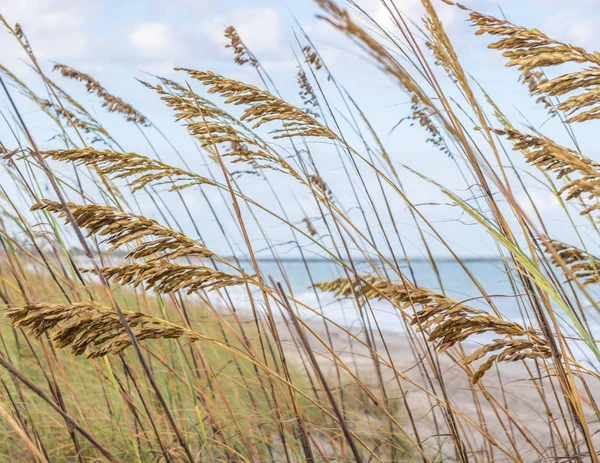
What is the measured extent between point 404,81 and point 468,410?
14.0 ft

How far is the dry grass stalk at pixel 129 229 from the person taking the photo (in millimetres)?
1258

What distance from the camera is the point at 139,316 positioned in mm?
1161

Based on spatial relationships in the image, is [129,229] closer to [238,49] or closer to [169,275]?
[169,275]

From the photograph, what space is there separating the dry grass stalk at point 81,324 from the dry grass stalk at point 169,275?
8 cm

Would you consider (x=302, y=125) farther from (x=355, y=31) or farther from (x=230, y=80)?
(x=355, y=31)

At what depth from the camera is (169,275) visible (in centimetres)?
126

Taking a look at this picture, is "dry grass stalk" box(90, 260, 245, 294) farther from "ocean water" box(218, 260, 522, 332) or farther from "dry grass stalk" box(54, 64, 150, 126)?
"ocean water" box(218, 260, 522, 332)

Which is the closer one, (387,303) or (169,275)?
(169,275)

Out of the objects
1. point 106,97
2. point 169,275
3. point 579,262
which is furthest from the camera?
point 106,97

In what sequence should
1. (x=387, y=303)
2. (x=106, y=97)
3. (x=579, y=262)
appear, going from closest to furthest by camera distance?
(x=579, y=262) < (x=106, y=97) < (x=387, y=303)

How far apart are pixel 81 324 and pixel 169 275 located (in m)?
0.21

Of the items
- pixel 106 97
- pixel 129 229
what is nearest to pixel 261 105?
pixel 129 229

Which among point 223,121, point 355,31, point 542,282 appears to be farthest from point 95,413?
point 355,31

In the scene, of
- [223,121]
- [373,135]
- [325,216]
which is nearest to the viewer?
[223,121]
